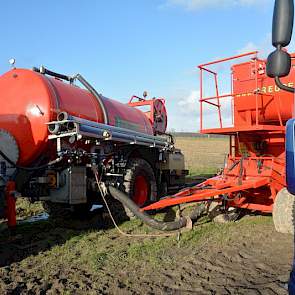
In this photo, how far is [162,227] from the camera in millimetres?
5797

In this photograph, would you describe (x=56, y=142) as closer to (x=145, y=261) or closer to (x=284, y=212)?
(x=145, y=261)

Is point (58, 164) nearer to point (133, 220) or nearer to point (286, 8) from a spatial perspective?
point (133, 220)

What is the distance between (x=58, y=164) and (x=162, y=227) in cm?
204

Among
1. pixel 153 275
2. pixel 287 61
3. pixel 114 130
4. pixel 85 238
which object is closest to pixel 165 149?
pixel 114 130

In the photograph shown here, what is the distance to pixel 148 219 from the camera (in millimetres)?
5930

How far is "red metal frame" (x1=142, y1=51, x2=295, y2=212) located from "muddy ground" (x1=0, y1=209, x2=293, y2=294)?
0.60m

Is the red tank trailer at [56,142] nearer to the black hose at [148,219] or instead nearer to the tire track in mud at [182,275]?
the black hose at [148,219]

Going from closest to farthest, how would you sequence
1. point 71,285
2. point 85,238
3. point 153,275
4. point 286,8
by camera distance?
point 286,8, point 71,285, point 153,275, point 85,238

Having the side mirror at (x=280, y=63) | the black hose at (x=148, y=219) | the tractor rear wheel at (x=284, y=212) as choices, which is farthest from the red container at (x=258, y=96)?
the side mirror at (x=280, y=63)

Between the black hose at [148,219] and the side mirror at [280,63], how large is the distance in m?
3.59

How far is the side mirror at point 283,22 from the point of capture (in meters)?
2.65

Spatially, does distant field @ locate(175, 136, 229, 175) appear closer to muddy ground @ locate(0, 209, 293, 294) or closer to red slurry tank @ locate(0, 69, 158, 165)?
muddy ground @ locate(0, 209, 293, 294)

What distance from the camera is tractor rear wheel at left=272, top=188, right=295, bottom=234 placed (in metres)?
5.53

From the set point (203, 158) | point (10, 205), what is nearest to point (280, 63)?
point (10, 205)
